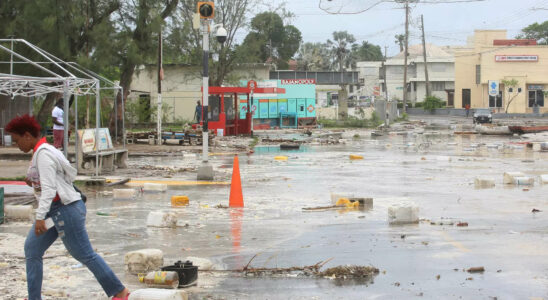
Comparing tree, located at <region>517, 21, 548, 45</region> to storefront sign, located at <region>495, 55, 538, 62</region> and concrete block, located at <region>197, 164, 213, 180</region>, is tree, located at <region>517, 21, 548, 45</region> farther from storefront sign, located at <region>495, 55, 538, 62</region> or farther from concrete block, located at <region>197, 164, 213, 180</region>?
concrete block, located at <region>197, 164, 213, 180</region>

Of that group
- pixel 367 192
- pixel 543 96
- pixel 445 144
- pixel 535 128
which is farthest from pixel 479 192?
pixel 543 96

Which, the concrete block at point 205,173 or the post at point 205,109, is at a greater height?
the post at point 205,109

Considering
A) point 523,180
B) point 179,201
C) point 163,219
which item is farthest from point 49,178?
point 523,180

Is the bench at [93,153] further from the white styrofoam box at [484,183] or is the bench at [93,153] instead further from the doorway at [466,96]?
the doorway at [466,96]

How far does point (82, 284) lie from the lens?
294 inches

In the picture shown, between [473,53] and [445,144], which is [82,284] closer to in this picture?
[445,144]

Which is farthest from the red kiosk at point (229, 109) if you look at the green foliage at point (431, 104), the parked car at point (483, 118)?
the green foliage at point (431, 104)

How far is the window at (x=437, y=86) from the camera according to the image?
4434 inches

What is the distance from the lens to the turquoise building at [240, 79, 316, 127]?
5312cm

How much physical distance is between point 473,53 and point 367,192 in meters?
78.8

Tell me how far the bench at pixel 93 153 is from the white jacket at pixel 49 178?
481 inches

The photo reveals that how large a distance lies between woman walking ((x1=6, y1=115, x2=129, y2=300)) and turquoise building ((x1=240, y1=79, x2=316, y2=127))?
46.4 meters

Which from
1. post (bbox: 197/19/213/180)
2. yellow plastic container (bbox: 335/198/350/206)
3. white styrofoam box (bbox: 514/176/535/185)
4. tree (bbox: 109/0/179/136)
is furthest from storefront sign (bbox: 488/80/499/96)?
yellow plastic container (bbox: 335/198/350/206)

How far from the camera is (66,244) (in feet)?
20.5
